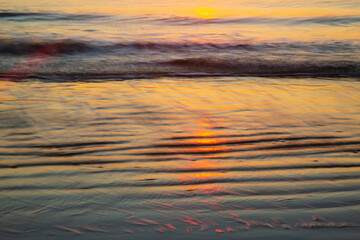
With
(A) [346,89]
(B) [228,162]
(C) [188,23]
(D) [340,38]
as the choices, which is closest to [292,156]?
(B) [228,162]

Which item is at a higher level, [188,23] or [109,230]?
[188,23]

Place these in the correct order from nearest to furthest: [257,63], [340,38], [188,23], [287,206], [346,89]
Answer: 1. [287,206]
2. [346,89]
3. [257,63]
4. [340,38]
5. [188,23]

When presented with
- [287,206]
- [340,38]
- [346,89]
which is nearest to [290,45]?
[340,38]

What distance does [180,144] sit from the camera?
108 inches

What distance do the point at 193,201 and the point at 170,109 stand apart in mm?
A: 1686

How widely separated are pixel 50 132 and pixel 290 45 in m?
→ 5.61

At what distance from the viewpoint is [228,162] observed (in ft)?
8.00

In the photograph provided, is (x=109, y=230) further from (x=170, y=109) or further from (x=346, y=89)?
(x=346, y=89)

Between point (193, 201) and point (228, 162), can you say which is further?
point (228, 162)

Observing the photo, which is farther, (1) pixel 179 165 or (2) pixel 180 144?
(2) pixel 180 144

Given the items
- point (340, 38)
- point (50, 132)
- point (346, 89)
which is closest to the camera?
point (50, 132)

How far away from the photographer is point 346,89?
14.7 feet

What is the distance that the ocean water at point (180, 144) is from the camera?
1776 millimetres

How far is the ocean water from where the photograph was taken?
1776 millimetres
